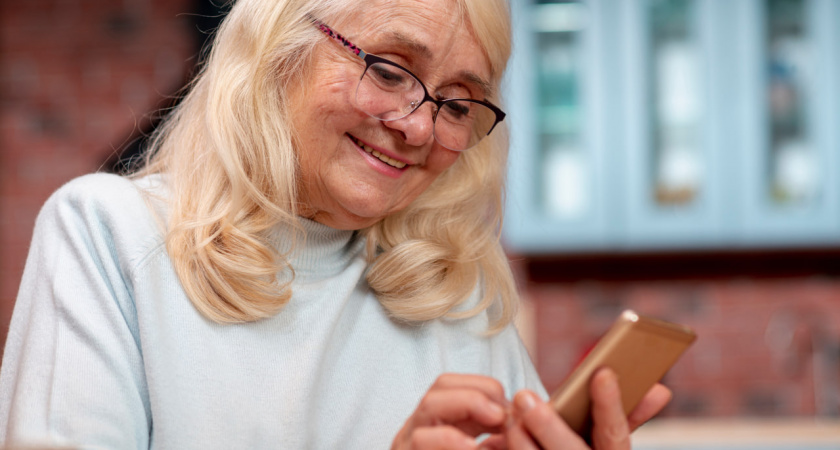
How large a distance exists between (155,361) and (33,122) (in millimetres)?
2744

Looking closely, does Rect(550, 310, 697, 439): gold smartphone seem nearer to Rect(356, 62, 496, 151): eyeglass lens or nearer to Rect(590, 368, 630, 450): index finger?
Rect(590, 368, 630, 450): index finger

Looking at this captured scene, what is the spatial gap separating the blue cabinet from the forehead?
1909 millimetres

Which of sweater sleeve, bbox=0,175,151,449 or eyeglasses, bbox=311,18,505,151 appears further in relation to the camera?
eyeglasses, bbox=311,18,505,151

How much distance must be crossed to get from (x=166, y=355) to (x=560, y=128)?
7.53ft

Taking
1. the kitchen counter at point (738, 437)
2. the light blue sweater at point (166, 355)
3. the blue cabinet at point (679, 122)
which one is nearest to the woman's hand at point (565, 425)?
the light blue sweater at point (166, 355)

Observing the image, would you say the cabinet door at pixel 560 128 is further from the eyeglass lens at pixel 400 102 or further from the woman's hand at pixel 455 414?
the woman's hand at pixel 455 414

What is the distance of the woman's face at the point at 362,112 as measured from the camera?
1156 millimetres

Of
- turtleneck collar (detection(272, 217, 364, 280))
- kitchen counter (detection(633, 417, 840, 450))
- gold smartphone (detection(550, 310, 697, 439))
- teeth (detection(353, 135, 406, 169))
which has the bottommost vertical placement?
kitchen counter (detection(633, 417, 840, 450))

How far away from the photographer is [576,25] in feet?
10.3

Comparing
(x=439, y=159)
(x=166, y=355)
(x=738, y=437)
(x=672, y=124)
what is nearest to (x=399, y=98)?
(x=439, y=159)

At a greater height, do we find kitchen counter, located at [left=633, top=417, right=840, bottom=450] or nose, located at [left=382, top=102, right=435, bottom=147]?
nose, located at [left=382, top=102, right=435, bottom=147]

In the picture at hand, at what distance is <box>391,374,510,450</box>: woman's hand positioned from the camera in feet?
2.79

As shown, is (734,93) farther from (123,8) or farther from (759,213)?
(123,8)

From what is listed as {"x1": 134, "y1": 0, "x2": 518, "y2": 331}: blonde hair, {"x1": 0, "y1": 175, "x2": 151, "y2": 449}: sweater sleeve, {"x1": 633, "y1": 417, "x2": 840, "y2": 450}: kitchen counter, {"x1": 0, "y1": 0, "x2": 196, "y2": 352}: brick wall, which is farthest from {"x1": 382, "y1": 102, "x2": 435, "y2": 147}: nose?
{"x1": 0, "y1": 0, "x2": 196, "y2": 352}: brick wall
